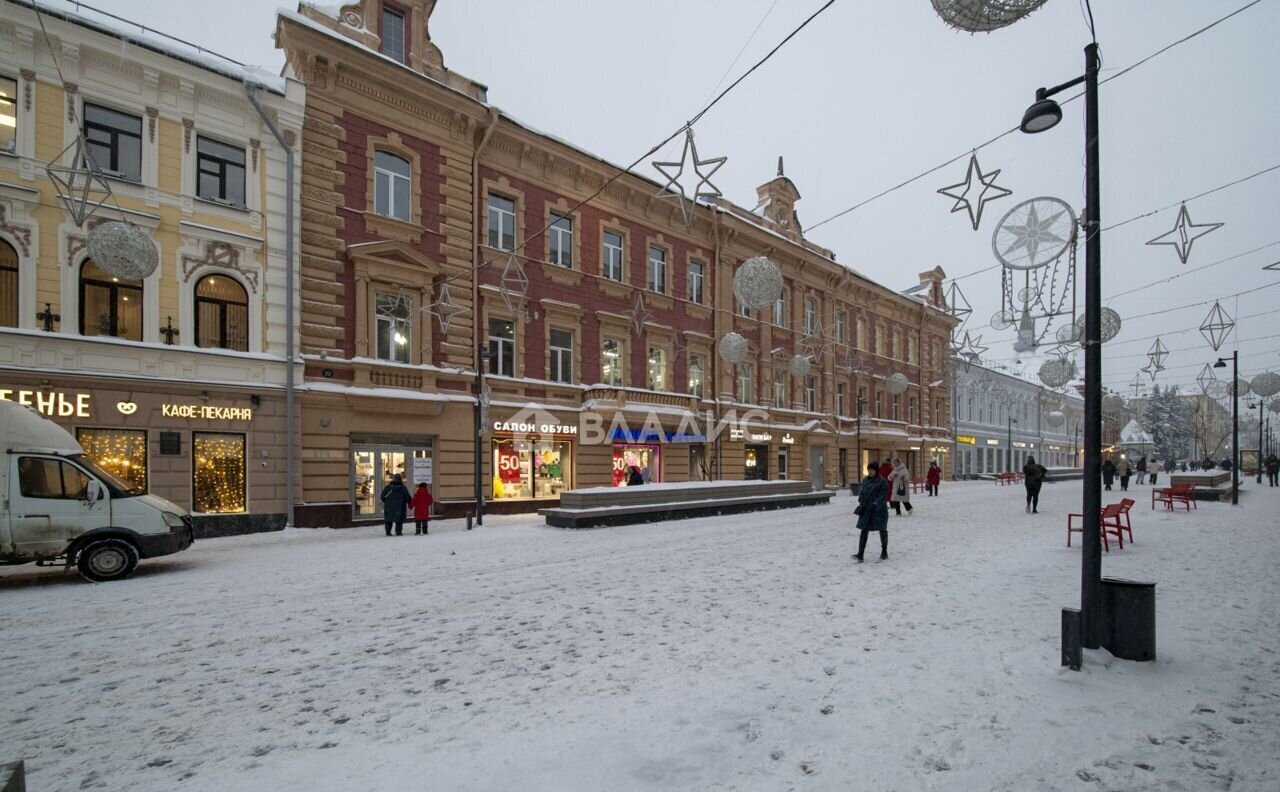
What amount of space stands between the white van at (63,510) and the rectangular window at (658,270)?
19219 millimetres

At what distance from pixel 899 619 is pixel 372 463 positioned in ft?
51.6

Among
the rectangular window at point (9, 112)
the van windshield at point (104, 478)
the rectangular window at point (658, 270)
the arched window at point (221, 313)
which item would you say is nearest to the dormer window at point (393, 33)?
the arched window at point (221, 313)

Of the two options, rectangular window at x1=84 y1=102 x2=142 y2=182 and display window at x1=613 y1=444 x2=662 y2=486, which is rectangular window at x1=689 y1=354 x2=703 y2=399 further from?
rectangular window at x1=84 y1=102 x2=142 y2=182

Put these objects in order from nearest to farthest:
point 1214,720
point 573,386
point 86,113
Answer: point 1214,720, point 86,113, point 573,386

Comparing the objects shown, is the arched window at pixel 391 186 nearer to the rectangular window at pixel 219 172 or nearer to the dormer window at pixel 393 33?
the dormer window at pixel 393 33

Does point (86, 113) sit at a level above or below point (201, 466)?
above

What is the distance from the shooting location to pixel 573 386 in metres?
22.7

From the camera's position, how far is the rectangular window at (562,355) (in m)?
22.6

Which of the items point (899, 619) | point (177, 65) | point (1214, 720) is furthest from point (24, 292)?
point (1214, 720)

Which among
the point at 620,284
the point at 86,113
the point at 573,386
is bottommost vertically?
the point at 573,386

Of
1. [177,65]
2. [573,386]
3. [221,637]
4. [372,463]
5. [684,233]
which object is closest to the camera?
[221,637]

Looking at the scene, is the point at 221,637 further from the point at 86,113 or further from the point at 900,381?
the point at 900,381

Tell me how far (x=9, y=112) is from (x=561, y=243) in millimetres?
14508

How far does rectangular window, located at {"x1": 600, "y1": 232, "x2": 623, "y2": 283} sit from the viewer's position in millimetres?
24547
